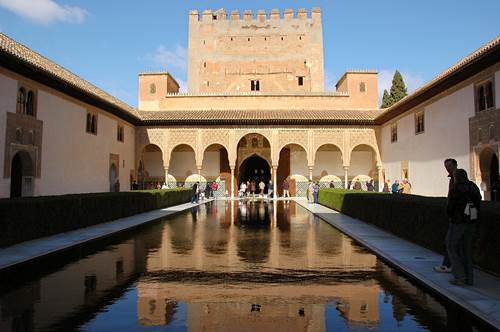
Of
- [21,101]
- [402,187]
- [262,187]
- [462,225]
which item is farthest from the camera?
[262,187]

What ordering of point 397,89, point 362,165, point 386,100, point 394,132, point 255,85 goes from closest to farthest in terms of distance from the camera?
point 394,132
point 362,165
point 255,85
point 397,89
point 386,100

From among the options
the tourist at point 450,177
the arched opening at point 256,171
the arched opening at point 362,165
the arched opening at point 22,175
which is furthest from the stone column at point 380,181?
the tourist at point 450,177

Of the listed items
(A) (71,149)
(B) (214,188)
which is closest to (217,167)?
(B) (214,188)

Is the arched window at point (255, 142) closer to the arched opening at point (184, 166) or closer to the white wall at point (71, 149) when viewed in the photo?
the arched opening at point (184, 166)

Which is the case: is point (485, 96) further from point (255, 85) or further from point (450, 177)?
point (255, 85)

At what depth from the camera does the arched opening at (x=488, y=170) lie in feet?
47.5

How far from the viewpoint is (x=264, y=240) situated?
916 cm

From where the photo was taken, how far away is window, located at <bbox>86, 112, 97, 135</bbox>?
19.3 metres

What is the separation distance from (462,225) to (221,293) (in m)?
2.89

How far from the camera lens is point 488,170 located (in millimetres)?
14688

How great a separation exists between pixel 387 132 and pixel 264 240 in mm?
18153

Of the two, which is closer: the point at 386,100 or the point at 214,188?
the point at 214,188

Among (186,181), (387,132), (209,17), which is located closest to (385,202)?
(387,132)

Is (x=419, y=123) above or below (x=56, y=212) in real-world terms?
above
